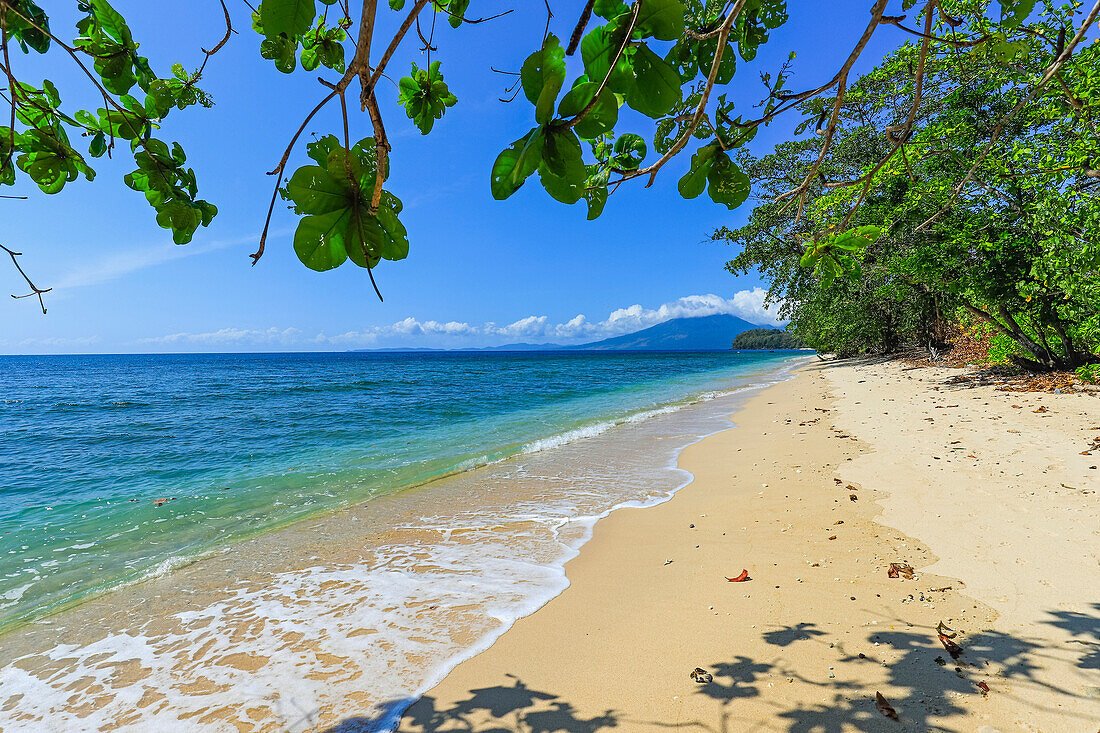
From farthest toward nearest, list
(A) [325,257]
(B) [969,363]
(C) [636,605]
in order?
(B) [969,363] < (C) [636,605] < (A) [325,257]

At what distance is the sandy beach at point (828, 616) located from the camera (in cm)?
208

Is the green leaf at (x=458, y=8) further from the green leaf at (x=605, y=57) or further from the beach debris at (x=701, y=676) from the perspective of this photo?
the beach debris at (x=701, y=676)

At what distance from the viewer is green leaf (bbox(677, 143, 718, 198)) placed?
0.98 m

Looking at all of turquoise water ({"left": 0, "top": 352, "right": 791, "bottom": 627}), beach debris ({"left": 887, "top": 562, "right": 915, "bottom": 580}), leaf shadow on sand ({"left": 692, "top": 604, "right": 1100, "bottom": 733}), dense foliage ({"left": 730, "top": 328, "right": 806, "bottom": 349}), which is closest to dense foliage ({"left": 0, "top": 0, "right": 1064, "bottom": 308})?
leaf shadow on sand ({"left": 692, "top": 604, "right": 1100, "bottom": 733})

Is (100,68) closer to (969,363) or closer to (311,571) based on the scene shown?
(311,571)

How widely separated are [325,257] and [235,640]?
11.3 ft

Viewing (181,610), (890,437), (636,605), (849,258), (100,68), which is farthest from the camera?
(890,437)

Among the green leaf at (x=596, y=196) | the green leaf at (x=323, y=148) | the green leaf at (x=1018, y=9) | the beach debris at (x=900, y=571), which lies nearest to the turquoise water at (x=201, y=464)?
the green leaf at (x=323, y=148)

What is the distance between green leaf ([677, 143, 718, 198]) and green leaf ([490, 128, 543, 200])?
489mm

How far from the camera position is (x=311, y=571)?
407cm

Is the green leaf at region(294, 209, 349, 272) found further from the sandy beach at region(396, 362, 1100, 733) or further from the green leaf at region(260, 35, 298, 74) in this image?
the sandy beach at region(396, 362, 1100, 733)

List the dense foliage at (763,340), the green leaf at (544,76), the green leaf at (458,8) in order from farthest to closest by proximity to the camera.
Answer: the dense foliage at (763,340) < the green leaf at (458,8) < the green leaf at (544,76)

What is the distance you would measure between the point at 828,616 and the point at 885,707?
712mm

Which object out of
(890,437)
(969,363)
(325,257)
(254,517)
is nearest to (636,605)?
(325,257)
